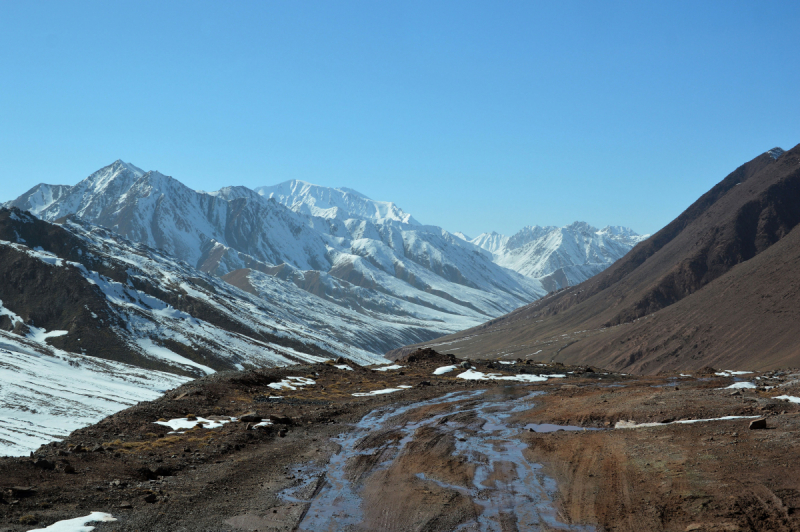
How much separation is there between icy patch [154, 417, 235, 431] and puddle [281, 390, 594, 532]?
791cm

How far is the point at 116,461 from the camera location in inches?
1002

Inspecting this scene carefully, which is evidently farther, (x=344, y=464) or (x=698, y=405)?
(x=698, y=405)

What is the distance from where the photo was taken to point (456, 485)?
22.1m

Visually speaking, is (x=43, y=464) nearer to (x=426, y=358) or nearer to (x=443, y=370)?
(x=443, y=370)

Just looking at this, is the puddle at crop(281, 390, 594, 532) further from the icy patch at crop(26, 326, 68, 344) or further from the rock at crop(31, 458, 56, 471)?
the icy patch at crop(26, 326, 68, 344)

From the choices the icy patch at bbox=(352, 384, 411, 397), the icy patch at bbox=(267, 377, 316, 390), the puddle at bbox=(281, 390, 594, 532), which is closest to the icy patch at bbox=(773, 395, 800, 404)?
the puddle at bbox=(281, 390, 594, 532)

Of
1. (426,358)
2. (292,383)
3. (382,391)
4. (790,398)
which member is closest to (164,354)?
(426,358)

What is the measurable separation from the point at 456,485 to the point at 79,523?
12.7 metres

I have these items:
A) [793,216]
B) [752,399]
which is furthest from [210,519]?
[793,216]

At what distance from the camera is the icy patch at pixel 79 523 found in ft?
54.8

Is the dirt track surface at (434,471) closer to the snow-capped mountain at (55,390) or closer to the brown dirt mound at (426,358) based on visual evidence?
the brown dirt mound at (426,358)

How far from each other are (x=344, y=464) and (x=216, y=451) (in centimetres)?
656

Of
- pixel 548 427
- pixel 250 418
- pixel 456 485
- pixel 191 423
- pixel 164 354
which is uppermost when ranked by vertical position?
pixel 456 485

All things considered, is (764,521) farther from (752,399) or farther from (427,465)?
(752,399)
